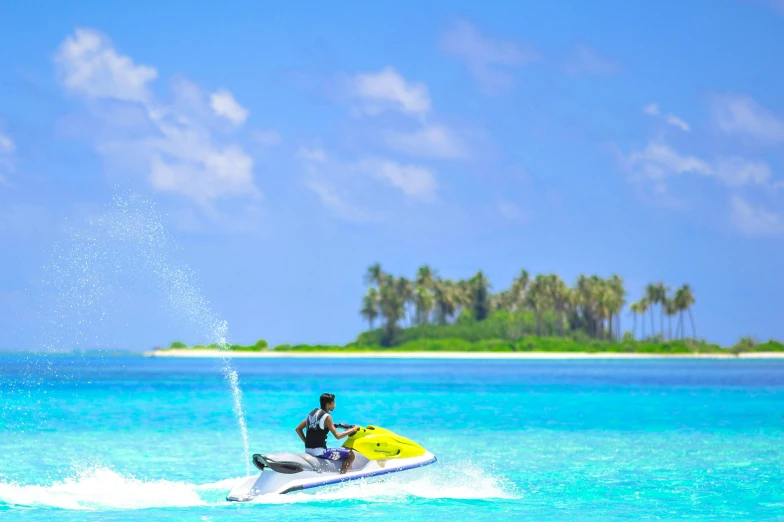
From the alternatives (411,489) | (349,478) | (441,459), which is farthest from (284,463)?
(441,459)

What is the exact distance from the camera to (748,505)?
20547 mm

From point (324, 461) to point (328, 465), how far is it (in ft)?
0.34

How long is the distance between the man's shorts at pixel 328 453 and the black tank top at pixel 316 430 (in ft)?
0.27

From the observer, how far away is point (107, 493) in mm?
20875

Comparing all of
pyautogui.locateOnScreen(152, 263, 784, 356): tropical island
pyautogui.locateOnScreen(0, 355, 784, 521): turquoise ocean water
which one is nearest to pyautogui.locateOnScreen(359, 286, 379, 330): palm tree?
pyautogui.locateOnScreen(152, 263, 784, 356): tropical island

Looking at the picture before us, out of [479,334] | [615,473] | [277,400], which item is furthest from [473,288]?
[615,473]

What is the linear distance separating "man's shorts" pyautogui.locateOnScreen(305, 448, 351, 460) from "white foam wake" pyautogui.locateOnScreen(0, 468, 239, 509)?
2704mm

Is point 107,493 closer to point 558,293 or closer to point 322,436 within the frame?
point 322,436

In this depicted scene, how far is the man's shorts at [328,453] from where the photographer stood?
61.5 feet

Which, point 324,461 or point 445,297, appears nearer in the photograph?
point 324,461

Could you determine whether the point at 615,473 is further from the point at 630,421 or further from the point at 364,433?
the point at 630,421

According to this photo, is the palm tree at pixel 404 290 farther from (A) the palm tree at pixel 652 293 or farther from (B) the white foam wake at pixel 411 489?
(B) the white foam wake at pixel 411 489

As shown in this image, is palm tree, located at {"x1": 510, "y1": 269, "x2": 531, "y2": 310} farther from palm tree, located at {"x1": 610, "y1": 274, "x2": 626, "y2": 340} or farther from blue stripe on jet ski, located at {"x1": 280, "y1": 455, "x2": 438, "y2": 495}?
blue stripe on jet ski, located at {"x1": 280, "y1": 455, "x2": 438, "y2": 495}

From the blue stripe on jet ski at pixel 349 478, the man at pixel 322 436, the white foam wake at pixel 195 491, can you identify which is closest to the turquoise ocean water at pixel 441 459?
the white foam wake at pixel 195 491
